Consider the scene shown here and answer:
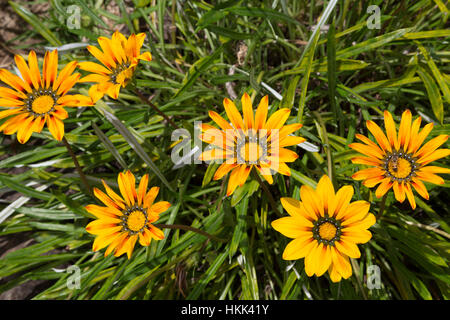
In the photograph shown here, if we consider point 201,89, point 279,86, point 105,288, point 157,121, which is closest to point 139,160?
point 157,121

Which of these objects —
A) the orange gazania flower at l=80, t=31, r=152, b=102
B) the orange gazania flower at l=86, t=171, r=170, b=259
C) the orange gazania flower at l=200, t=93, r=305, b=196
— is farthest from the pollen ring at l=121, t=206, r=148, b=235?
the orange gazania flower at l=80, t=31, r=152, b=102

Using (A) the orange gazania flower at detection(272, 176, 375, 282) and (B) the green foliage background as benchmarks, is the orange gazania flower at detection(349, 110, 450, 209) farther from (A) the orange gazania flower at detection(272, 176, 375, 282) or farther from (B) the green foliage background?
(B) the green foliage background

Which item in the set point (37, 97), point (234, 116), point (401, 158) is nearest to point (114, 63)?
point (37, 97)

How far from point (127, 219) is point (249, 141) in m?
0.51

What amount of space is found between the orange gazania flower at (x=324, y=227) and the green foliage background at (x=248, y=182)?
0.33m

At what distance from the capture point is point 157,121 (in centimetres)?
199

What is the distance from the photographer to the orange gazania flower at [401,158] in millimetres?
1139

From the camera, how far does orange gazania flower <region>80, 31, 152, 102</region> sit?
4.06 feet

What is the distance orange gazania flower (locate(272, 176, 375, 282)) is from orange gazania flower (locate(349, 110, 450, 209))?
9cm

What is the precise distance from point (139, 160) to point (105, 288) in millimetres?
660

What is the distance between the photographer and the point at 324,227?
1.14 metres

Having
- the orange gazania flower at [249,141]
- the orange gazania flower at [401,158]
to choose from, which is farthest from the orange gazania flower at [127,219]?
the orange gazania flower at [401,158]

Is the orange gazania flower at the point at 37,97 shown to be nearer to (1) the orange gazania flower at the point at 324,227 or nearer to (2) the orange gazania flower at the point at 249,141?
(2) the orange gazania flower at the point at 249,141
